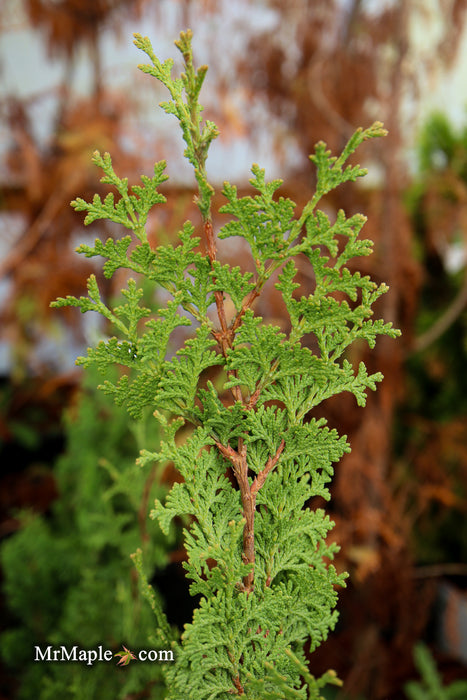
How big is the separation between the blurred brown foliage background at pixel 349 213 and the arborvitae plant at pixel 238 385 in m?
0.71

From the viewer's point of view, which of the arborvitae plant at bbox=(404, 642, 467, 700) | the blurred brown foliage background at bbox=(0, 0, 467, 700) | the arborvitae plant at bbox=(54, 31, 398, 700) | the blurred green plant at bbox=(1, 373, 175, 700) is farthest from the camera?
the blurred brown foliage background at bbox=(0, 0, 467, 700)

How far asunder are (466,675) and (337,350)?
1.11 meters

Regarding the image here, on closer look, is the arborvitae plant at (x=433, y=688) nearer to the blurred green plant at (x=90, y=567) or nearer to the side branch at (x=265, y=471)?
the blurred green plant at (x=90, y=567)

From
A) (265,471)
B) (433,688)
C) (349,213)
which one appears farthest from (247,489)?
(349,213)

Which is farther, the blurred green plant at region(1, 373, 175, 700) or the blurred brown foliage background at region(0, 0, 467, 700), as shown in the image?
the blurred brown foliage background at region(0, 0, 467, 700)

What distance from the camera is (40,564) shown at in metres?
0.77

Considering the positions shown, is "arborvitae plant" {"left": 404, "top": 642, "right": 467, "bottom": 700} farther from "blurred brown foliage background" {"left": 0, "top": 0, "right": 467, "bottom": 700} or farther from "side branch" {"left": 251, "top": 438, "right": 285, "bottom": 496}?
"side branch" {"left": 251, "top": 438, "right": 285, "bottom": 496}

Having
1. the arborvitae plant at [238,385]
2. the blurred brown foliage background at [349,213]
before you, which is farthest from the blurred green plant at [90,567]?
the blurred brown foliage background at [349,213]

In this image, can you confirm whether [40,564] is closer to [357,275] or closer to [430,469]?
[357,275]

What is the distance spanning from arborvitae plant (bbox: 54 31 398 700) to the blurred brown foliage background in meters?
0.71

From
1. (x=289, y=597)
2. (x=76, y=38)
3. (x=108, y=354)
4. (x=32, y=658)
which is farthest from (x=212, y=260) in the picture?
(x=76, y=38)

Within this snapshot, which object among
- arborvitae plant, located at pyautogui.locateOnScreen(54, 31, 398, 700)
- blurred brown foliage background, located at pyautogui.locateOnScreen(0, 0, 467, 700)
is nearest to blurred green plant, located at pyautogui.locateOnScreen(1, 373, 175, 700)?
arborvitae plant, located at pyautogui.locateOnScreen(54, 31, 398, 700)

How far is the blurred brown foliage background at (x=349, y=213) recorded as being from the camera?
116cm

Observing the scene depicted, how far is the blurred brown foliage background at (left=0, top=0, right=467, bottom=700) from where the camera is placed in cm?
116
